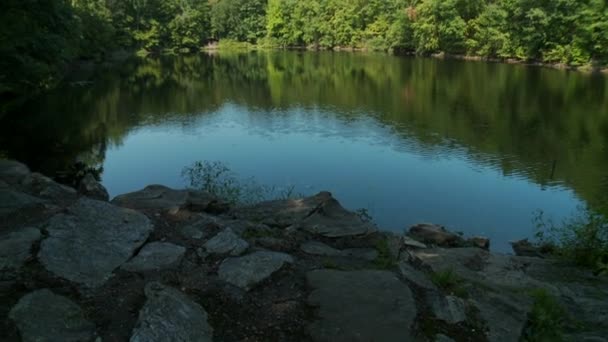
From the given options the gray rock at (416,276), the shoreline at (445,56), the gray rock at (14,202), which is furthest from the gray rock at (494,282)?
the shoreline at (445,56)

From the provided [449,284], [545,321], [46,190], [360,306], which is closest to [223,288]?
[360,306]

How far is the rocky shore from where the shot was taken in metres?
3.69

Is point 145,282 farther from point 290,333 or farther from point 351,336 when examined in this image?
point 351,336

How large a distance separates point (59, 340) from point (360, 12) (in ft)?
244

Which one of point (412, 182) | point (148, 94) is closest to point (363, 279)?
point (412, 182)

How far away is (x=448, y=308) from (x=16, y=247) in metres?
3.60

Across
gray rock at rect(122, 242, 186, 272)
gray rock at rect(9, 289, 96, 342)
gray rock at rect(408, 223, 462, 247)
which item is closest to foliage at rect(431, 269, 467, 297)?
gray rock at rect(122, 242, 186, 272)

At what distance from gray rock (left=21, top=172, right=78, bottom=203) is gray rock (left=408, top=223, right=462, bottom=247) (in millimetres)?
6097

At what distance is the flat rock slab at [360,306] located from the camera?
12.6ft

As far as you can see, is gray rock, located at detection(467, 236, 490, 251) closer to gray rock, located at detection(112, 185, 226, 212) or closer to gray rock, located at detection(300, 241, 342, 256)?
gray rock, located at detection(112, 185, 226, 212)

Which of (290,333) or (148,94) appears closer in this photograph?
(290,333)

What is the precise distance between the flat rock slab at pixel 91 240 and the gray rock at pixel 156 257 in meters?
0.09

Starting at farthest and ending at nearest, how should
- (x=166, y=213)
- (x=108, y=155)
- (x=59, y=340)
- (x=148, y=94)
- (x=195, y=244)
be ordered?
(x=148, y=94) < (x=108, y=155) < (x=166, y=213) < (x=195, y=244) < (x=59, y=340)

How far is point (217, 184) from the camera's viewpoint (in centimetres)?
1400
